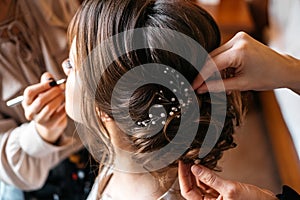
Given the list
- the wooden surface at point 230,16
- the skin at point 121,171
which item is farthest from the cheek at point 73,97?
the wooden surface at point 230,16

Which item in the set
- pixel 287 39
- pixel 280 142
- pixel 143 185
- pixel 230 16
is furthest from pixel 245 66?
pixel 230 16

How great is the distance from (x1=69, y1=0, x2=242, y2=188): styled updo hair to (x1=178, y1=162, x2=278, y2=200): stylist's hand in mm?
30

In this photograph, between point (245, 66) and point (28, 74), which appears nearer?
point (245, 66)

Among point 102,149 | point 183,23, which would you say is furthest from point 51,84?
point 183,23

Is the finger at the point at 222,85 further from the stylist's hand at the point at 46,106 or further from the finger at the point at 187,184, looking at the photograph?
the stylist's hand at the point at 46,106

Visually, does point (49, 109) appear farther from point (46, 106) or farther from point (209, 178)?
point (209, 178)

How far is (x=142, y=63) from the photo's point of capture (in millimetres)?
698

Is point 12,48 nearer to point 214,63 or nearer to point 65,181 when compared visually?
point 65,181

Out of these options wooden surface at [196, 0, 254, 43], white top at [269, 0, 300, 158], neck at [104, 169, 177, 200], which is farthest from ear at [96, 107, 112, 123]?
wooden surface at [196, 0, 254, 43]

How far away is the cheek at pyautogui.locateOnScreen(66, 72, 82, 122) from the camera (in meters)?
0.79

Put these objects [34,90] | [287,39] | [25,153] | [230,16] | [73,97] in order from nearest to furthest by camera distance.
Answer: [73,97], [34,90], [25,153], [287,39], [230,16]

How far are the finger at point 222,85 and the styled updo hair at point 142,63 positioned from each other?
0.07ft

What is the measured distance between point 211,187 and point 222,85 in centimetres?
16

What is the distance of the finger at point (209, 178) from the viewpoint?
0.71 meters
